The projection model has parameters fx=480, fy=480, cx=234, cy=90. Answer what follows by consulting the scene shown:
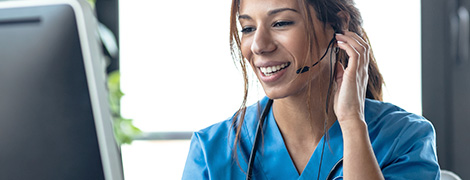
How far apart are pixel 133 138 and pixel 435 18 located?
1321 mm

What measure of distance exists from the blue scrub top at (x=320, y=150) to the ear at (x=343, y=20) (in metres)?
0.19

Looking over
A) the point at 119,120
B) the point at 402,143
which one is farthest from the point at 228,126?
the point at 119,120

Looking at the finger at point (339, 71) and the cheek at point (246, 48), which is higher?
the cheek at point (246, 48)

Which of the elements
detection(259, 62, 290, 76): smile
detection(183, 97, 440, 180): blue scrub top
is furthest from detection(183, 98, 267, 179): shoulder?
detection(259, 62, 290, 76): smile

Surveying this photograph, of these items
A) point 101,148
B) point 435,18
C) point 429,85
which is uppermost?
point 101,148

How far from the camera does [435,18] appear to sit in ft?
6.05

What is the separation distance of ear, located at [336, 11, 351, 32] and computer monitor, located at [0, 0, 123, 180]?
74 cm

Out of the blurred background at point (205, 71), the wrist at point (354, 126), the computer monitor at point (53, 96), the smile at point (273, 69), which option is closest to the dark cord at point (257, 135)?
the smile at point (273, 69)

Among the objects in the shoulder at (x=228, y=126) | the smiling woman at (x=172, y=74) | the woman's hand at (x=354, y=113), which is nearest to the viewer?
the woman's hand at (x=354, y=113)

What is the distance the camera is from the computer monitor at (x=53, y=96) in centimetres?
Answer: 43

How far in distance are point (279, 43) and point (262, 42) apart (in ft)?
0.13

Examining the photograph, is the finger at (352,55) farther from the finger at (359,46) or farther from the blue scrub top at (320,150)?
the blue scrub top at (320,150)

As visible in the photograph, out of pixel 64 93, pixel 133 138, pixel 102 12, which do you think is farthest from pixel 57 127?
pixel 102 12

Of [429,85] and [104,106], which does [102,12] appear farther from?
[104,106]
